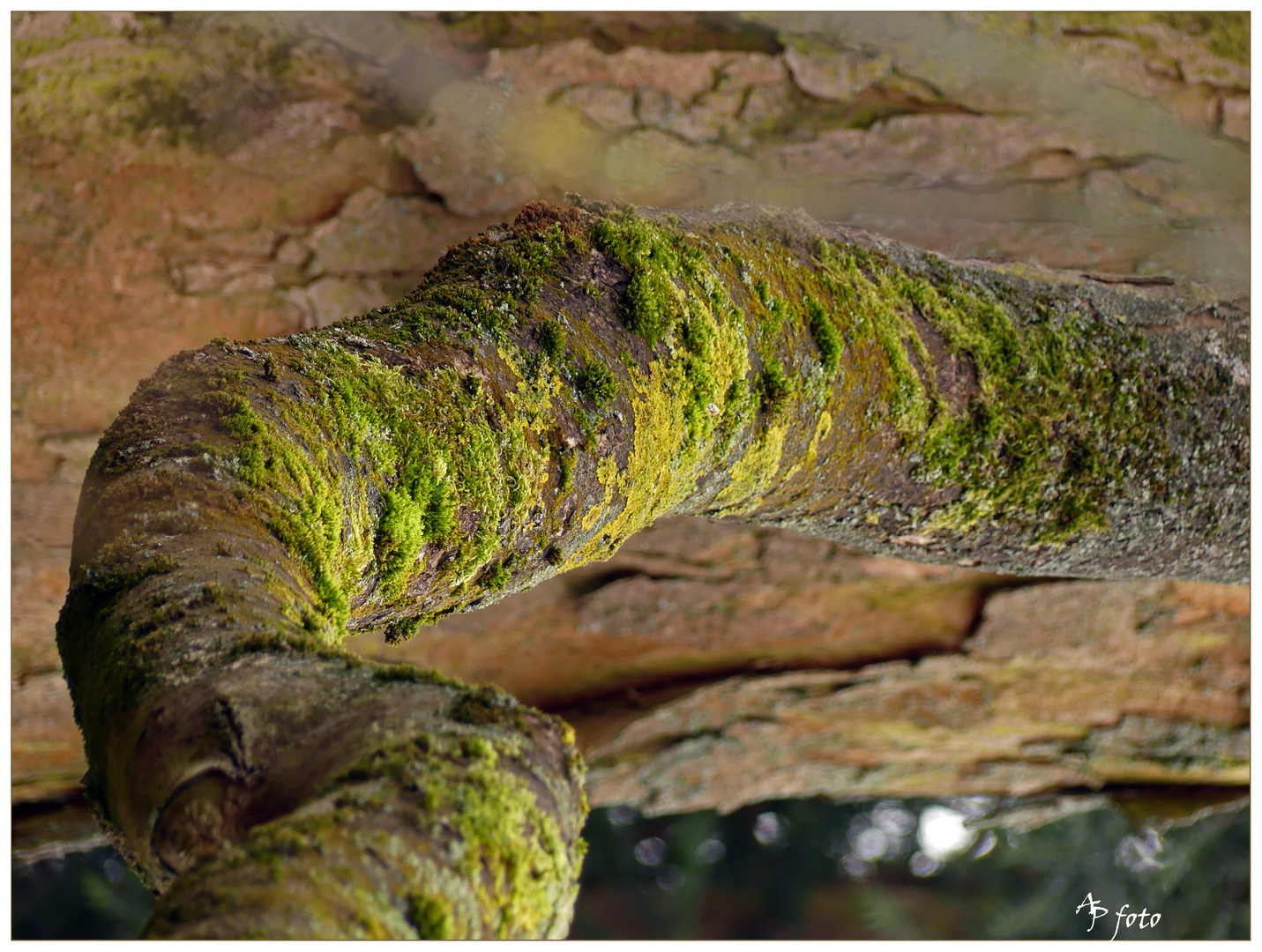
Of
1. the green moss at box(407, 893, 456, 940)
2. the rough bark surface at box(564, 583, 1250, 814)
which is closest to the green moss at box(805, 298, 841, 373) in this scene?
the green moss at box(407, 893, 456, 940)

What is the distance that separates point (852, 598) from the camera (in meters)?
2.94

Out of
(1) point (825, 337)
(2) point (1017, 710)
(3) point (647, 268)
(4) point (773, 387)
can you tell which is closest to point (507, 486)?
(3) point (647, 268)

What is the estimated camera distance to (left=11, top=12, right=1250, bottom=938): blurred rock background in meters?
2.15

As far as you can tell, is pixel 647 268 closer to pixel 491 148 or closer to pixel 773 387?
pixel 773 387

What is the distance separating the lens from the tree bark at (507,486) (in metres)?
0.51

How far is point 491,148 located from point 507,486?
1.71 m

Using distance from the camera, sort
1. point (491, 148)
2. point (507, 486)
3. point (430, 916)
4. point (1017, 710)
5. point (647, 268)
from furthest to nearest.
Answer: point (1017, 710) → point (491, 148) → point (647, 268) → point (507, 486) → point (430, 916)

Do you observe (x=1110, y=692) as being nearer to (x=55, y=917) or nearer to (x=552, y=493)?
(x=552, y=493)

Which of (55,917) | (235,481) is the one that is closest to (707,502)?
(235,481)

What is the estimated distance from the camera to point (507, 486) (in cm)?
91

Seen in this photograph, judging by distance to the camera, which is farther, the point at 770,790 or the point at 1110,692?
the point at 770,790

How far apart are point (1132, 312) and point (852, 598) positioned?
1593mm

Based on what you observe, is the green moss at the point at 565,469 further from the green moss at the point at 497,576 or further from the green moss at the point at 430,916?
the green moss at the point at 430,916

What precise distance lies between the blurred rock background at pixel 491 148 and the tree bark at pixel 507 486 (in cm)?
88
